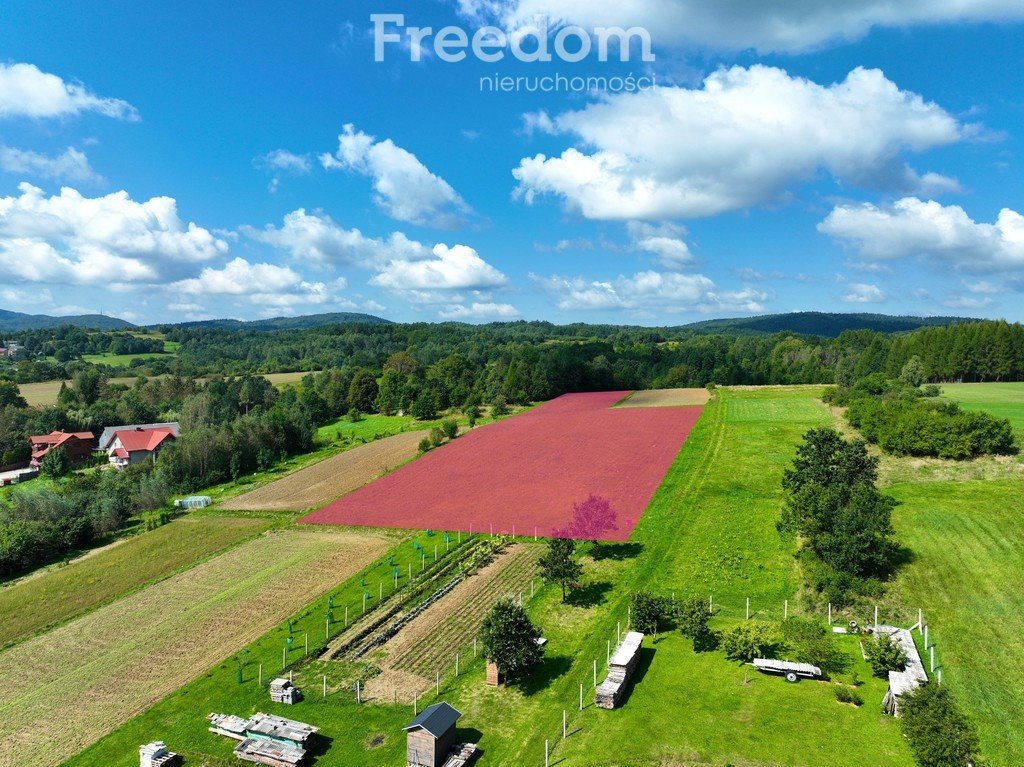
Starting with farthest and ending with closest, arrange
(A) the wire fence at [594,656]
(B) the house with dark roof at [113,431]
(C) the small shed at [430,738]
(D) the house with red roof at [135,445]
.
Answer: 1. (B) the house with dark roof at [113,431]
2. (D) the house with red roof at [135,445]
3. (A) the wire fence at [594,656]
4. (C) the small shed at [430,738]

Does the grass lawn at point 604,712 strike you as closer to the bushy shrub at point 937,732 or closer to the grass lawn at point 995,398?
the bushy shrub at point 937,732

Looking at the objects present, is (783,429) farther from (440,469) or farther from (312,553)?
(312,553)

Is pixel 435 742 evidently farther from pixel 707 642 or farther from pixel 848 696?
pixel 848 696

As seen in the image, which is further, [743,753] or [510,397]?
[510,397]

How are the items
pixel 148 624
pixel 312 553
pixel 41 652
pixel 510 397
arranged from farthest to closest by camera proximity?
pixel 510 397 → pixel 312 553 → pixel 148 624 → pixel 41 652

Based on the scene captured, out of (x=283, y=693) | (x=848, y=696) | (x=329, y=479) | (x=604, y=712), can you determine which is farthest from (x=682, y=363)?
(x=283, y=693)

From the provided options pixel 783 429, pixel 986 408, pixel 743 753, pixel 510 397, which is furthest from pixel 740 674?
pixel 510 397

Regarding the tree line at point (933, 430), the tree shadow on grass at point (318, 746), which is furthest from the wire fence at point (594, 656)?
the tree line at point (933, 430)
